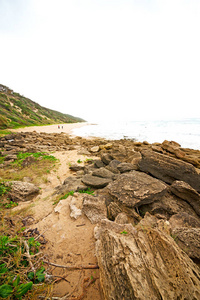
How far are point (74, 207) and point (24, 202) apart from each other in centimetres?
229

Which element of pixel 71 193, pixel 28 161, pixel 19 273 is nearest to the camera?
pixel 19 273

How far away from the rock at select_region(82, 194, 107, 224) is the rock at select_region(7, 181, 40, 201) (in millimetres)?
2813

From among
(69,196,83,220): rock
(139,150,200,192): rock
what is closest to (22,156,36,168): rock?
(69,196,83,220): rock

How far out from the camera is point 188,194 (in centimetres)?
407

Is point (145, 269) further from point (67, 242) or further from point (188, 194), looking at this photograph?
point (188, 194)

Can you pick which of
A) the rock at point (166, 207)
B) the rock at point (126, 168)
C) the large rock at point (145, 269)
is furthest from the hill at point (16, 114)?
the large rock at point (145, 269)

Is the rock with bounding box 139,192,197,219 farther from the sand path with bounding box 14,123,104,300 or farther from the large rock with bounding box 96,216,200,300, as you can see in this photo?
the sand path with bounding box 14,123,104,300

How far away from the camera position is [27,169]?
7742mm

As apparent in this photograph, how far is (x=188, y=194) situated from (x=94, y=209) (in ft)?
10.4

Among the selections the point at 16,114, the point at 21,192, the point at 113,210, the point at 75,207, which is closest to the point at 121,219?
the point at 113,210

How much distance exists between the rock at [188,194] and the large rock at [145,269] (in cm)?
236

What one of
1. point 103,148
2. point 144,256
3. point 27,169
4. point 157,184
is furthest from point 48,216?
point 103,148

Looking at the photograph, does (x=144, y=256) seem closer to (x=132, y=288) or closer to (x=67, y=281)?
(x=132, y=288)

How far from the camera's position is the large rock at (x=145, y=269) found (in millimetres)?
1586
